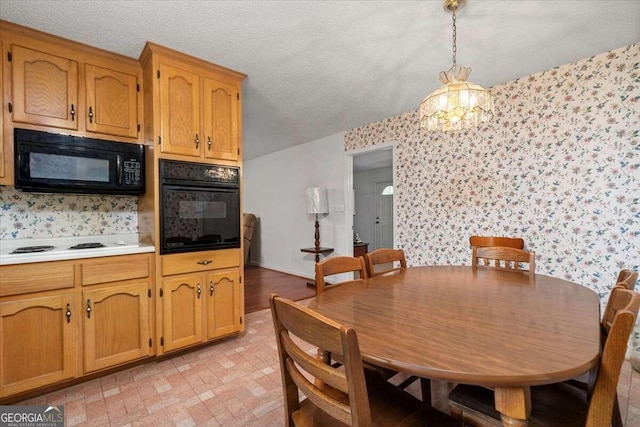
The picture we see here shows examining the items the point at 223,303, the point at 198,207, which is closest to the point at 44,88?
the point at 198,207

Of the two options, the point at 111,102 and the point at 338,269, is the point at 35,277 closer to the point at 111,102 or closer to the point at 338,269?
the point at 111,102

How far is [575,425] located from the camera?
884 millimetres

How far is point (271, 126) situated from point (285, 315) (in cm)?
346

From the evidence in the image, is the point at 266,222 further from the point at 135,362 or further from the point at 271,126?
the point at 135,362

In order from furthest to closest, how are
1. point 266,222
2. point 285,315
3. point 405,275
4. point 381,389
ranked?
1. point 266,222
2. point 405,275
3. point 381,389
4. point 285,315

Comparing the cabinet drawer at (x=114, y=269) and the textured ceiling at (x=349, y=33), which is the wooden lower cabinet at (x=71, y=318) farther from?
the textured ceiling at (x=349, y=33)

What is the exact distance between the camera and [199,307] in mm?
2266

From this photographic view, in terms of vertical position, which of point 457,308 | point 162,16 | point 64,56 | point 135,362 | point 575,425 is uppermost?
point 162,16

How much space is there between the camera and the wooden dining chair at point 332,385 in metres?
0.68

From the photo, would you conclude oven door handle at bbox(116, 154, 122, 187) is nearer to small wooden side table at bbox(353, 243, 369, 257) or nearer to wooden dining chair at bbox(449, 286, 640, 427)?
wooden dining chair at bbox(449, 286, 640, 427)

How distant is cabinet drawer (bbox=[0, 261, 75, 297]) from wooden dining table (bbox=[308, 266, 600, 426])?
163 cm

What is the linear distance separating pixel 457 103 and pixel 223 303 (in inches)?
87.7

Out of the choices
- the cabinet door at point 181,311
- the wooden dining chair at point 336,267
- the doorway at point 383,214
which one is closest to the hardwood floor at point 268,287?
the cabinet door at point 181,311

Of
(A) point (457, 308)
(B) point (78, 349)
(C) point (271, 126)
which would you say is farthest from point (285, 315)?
(C) point (271, 126)
